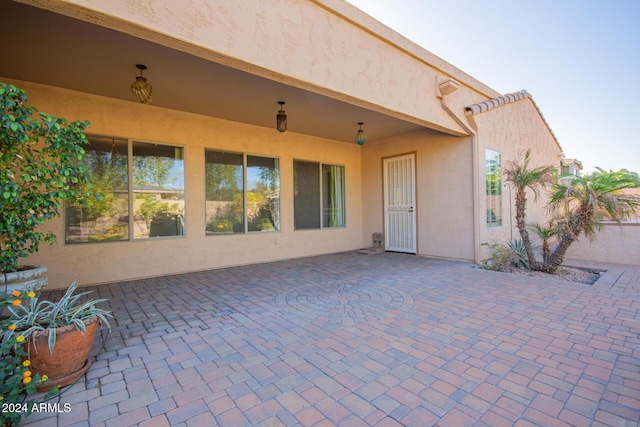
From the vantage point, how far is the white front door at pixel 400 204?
7449 millimetres

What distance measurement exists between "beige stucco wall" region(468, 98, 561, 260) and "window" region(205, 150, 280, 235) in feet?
14.8

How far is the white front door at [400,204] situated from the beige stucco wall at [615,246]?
3416mm

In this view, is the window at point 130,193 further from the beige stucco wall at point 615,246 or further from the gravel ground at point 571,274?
the beige stucco wall at point 615,246

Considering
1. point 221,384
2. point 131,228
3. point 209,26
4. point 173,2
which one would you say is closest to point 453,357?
point 221,384

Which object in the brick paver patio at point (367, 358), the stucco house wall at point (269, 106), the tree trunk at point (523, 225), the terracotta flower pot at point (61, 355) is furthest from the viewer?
the tree trunk at point (523, 225)

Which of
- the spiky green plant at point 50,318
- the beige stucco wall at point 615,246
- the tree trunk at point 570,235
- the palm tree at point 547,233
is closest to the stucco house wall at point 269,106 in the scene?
the palm tree at point 547,233

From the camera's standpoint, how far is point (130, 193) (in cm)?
518

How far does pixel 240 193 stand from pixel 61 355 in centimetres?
466

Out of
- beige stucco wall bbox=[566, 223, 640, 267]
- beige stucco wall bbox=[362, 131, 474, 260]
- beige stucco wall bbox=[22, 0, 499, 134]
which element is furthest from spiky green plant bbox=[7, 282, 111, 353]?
beige stucco wall bbox=[566, 223, 640, 267]

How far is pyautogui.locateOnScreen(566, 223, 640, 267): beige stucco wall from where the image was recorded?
6.10 meters

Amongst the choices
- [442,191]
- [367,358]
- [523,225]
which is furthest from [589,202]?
[367,358]

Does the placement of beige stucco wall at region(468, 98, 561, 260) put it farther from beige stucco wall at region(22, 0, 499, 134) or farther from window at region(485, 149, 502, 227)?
beige stucco wall at region(22, 0, 499, 134)

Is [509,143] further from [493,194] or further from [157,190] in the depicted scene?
[157,190]

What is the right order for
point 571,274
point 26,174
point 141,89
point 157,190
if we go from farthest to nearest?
point 157,190, point 571,274, point 141,89, point 26,174
